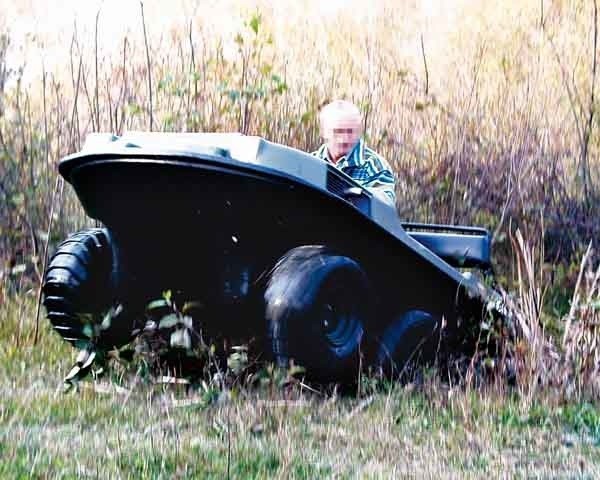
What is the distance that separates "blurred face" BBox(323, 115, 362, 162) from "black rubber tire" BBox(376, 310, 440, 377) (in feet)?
3.01

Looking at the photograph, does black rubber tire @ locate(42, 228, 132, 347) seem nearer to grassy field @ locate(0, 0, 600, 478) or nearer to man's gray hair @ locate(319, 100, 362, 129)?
grassy field @ locate(0, 0, 600, 478)

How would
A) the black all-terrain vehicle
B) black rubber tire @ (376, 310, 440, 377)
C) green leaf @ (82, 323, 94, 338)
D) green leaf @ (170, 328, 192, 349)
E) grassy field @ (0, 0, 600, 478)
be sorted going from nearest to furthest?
1. grassy field @ (0, 0, 600, 478)
2. the black all-terrain vehicle
3. green leaf @ (170, 328, 192, 349)
4. green leaf @ (82, 323, 94, 338)
5. black rubber tire @ (376, 310, 440, 377)

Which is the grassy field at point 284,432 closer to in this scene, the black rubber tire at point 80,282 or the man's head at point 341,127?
the black rubber tire at point 80,282

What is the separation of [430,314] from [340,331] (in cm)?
73

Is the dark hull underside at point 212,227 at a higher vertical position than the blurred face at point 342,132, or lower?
lower

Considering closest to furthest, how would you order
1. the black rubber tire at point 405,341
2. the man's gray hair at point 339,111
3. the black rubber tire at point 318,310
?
the black rubber tire at point 318,310 → the black rubber tire at point 405,341 → the man's gray hair at point 339,111

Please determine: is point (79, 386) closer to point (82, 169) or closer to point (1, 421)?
point (1, 421)

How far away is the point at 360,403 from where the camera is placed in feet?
17.2

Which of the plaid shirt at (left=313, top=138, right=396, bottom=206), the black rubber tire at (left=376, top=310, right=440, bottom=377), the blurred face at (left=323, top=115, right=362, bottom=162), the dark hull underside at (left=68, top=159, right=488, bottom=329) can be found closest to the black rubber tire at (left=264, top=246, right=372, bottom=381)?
the dark hull underside at (left=68, top=159, right=488, bottom=329)

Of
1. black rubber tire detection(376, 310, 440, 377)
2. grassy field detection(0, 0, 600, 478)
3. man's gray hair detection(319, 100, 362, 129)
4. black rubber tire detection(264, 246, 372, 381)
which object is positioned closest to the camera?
grassy field detection(0, 0, 600, 478)

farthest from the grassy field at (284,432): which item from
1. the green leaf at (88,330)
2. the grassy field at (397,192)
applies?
the green leaf at (88,330)

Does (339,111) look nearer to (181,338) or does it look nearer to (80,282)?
(181,338)

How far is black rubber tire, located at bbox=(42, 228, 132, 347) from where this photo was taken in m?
5.17

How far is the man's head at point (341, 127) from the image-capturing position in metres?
5.88
